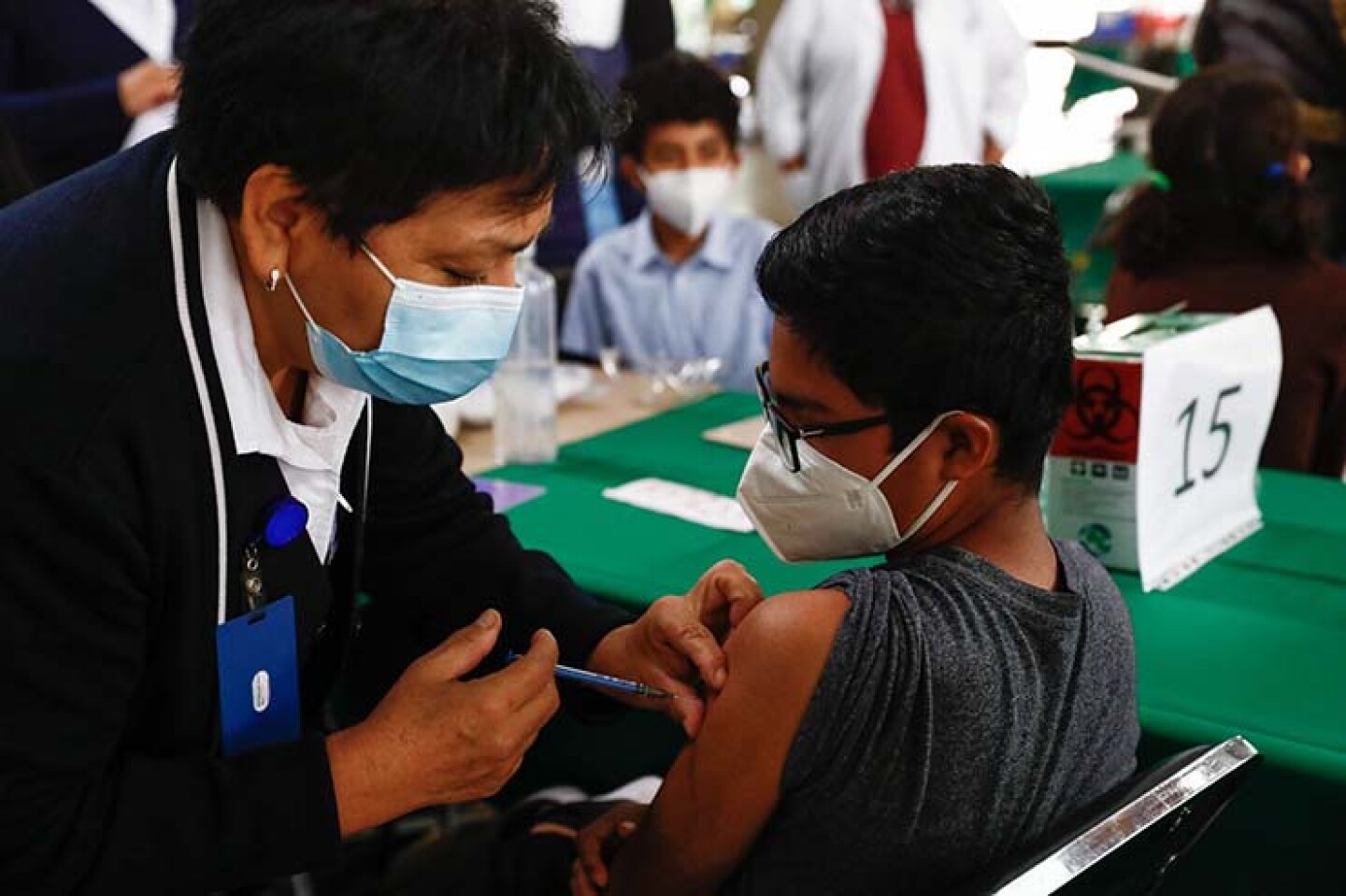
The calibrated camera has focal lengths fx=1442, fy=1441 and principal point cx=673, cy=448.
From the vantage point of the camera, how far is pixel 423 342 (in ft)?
3.52

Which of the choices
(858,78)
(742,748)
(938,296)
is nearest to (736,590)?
(742,748)

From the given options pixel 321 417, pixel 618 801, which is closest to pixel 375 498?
pixel 321 417

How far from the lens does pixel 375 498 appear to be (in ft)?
4.53

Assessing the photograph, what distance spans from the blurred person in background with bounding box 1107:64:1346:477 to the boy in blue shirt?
0.79 meters

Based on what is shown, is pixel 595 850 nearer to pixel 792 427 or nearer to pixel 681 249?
pixel 792 427

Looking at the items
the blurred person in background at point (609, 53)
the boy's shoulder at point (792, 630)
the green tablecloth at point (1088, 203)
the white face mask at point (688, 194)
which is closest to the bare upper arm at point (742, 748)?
the boy's shoulder at point (792, 630)

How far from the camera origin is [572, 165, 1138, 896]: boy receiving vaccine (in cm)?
102

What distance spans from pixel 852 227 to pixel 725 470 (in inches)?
40.4

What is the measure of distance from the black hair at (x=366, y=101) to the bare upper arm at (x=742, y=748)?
1.18 feet

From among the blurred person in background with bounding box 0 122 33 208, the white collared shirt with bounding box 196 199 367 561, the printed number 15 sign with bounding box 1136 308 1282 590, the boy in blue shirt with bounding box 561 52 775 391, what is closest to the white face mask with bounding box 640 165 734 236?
the boy in blue shirt with bounding box 561 52 775 391

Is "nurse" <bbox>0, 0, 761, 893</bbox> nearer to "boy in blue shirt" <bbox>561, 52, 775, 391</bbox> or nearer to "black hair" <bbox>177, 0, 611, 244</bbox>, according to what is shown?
"black hair" <bbox>177, 0, 611, 244</bbox>

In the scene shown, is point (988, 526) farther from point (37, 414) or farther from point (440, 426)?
point (37, 414)

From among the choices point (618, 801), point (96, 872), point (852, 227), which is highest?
point (852, 227)

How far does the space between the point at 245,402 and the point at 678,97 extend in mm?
1924
